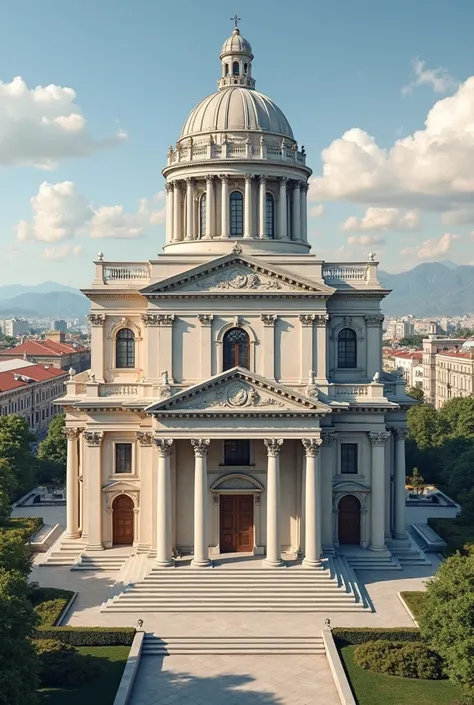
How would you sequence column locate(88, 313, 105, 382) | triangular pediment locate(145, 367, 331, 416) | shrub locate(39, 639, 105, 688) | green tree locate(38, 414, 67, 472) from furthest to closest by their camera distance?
green tree locate(38, 414, 67, 472), column locate(88, 313, 105, 382), triangular pediment locate(145, 367, 331, 416), shrub locate(39, 639, 105, 688)

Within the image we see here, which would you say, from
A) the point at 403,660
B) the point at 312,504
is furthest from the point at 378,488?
the point at 403,660

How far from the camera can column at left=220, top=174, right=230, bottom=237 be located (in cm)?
4591

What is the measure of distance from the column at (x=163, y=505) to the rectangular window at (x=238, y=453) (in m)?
3.71

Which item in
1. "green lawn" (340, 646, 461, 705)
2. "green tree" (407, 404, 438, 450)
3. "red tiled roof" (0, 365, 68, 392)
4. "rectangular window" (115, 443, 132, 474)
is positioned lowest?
"green lawn" (340, 646, 461, 705)

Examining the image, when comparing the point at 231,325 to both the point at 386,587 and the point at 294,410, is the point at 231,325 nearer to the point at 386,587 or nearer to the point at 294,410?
the point at 294,410

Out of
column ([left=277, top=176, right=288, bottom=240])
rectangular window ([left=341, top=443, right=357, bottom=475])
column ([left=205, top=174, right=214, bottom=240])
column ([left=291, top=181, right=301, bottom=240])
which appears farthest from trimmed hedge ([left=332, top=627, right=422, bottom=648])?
column ([left=291, top=181, right=301, bottom=240])

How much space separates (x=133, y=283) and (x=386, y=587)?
72.4 feet

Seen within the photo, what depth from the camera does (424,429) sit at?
7031 cm

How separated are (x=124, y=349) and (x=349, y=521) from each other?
16623 mm

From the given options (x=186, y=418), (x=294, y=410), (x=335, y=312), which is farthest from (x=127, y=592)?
(x=335, y=312)

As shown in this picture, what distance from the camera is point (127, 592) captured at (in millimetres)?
36188

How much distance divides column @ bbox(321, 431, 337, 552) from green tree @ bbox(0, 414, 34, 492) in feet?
82.3

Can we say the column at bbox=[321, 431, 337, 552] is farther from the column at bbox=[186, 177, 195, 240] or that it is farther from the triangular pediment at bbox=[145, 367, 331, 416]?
the column at bbox=[186, 177, 195, 240]

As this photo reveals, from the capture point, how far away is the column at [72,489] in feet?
144
